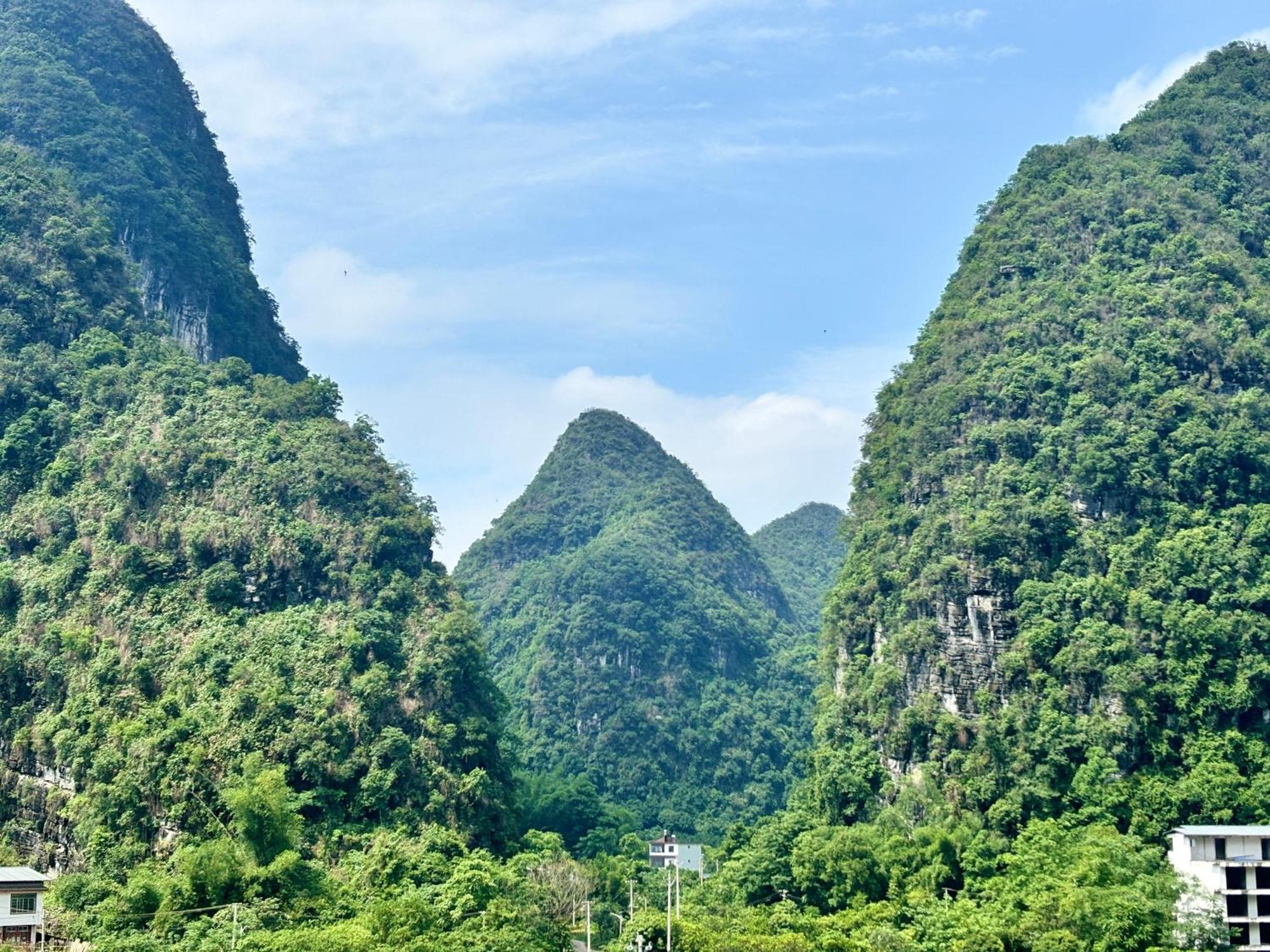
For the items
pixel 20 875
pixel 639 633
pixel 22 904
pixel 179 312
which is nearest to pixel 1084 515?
pixel 20 875

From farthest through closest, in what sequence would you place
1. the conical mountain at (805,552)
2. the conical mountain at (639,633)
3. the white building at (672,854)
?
the conical mountain at (805,552)
the conical mountain at (639,633)
the white building at (672,854)

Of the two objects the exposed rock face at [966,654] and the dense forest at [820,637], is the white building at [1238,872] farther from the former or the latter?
the exposed rock face at [966,654]

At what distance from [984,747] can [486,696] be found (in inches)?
533

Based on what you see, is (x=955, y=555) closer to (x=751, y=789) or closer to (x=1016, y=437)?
(x=1016, y=437)

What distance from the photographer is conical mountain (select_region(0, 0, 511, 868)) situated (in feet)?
132

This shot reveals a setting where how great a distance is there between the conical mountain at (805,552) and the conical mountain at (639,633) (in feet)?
22.8

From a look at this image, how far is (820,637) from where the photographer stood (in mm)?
52125

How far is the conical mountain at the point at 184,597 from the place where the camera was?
40219 millimetres

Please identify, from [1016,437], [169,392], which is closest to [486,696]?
[169,392]

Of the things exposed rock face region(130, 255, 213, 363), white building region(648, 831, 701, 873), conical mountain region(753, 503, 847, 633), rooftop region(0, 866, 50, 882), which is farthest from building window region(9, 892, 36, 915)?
conical mountain region(753, 503, 847, 633)

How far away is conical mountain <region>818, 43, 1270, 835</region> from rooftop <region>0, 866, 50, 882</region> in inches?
799

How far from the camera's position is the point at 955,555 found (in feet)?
151

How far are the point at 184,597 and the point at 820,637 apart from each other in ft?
63.6

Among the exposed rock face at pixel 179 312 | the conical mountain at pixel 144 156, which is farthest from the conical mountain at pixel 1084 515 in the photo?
the conical mountain at pixel 144 156
